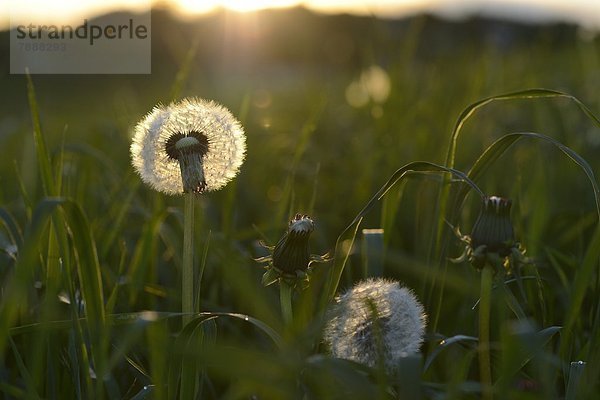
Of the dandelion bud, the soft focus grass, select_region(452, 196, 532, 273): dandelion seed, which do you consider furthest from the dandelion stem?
select_region(452, 196, 532, 273): dandelion seed

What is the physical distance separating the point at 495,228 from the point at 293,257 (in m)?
0.30

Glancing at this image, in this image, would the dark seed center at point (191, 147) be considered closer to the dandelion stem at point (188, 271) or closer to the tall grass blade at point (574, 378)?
the dandelion stem at point (188, 271)

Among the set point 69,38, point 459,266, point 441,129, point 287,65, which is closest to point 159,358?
point 459,266

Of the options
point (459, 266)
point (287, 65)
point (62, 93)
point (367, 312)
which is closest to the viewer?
point (367, 312)

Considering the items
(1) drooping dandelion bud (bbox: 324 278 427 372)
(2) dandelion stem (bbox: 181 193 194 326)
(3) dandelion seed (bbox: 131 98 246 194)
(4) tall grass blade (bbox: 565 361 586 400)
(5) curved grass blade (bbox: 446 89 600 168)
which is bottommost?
(4) tall grass blade (bbox: 565 361 586 400)

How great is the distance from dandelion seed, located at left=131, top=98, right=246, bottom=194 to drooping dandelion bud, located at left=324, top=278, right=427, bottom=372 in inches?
11.7

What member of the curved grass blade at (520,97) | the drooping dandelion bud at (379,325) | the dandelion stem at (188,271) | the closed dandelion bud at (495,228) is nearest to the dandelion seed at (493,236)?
the closed dandelion bud at (495,228)

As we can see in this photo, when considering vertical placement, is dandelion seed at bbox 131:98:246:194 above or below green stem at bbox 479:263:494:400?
above

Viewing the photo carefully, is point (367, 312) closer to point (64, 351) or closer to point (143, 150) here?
point (143, 150)

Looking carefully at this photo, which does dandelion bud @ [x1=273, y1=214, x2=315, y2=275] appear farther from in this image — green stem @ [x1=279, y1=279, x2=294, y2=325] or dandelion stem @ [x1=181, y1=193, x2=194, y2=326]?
dandelion stem @ [x1=181, y1=193, x2=194, y2=326]

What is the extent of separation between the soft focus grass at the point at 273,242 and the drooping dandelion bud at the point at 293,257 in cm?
5

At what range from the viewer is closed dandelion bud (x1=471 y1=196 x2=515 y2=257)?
110cm

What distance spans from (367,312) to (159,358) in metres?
0.35

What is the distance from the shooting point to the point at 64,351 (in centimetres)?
139
